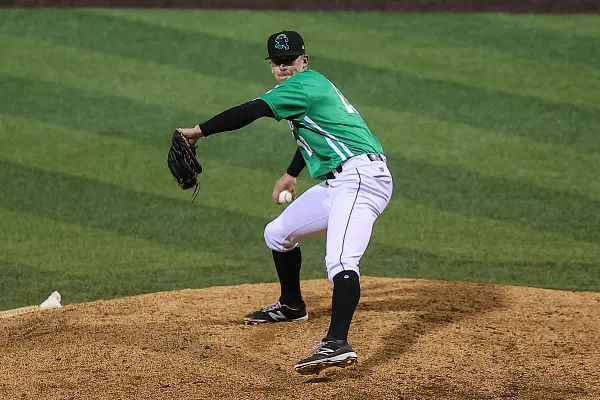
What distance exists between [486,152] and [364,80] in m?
1.67

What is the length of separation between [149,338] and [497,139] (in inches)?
201

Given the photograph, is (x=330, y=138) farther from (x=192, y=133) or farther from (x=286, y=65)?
(x=192, y=133)

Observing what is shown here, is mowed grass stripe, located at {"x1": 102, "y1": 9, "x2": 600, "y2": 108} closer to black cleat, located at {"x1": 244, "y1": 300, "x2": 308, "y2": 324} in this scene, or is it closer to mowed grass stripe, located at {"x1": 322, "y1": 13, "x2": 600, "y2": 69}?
mowed grass stripe, located at {"x1": 322, "y1": 13, "x2": 600, "y2": 69}

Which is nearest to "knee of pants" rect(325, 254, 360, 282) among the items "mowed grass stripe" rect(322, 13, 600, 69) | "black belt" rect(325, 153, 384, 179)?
"black belt" rect(325, 153, 384, 179)

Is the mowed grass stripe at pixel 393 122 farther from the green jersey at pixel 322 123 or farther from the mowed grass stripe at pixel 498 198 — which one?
the green jersey at pixel 322 123

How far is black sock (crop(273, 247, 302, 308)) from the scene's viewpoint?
5137mm

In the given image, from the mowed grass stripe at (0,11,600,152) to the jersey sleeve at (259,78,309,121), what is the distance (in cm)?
505

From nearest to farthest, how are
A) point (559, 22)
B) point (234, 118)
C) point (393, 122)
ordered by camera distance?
point (234, 118), point (393, 122), point (559, 22)

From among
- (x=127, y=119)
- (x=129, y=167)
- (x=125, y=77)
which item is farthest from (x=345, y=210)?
(x=125, y=77)

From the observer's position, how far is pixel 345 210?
4414 mm

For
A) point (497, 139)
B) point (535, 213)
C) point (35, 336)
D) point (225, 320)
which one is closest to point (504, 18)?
point (497, 139)

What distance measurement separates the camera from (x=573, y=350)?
15.3ft

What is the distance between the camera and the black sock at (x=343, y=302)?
422cm

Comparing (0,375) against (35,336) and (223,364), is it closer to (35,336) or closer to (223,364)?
(35,336)
